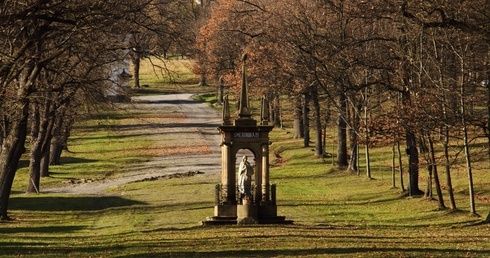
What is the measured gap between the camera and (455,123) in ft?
90.6

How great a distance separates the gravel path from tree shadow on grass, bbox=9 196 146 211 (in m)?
3.82

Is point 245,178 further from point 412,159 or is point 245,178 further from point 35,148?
point 35,148

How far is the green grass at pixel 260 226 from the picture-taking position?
Answer: 22.3m

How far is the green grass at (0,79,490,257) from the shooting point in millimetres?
22344

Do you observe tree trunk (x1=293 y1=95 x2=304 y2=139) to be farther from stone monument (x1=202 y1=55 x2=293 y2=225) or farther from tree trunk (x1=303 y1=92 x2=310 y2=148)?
stone monument (x1=202 y1=55 x2=293 y2=225)

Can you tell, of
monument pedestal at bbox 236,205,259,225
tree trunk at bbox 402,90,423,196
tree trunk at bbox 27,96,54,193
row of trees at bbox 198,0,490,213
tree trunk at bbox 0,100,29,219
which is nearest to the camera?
row of trees at bbox 198,0,490,213

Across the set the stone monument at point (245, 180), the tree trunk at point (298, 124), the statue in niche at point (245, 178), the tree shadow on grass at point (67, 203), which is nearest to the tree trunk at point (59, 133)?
the tree shadow on grass at point (67, 203)

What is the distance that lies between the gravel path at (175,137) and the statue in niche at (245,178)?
4286 mm

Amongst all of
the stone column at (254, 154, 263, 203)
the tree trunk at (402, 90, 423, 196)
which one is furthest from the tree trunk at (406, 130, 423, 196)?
the stone column at (254, 154, 263, 203)

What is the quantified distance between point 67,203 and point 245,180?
11647 mm

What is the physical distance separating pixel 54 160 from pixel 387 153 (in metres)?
20.5

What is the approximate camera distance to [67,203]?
4200cm

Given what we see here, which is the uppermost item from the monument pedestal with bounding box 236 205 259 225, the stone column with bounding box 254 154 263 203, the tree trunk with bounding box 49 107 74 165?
the tree trunk with bounding box 49 107 74 165

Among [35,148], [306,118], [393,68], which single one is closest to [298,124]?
[306,118]
